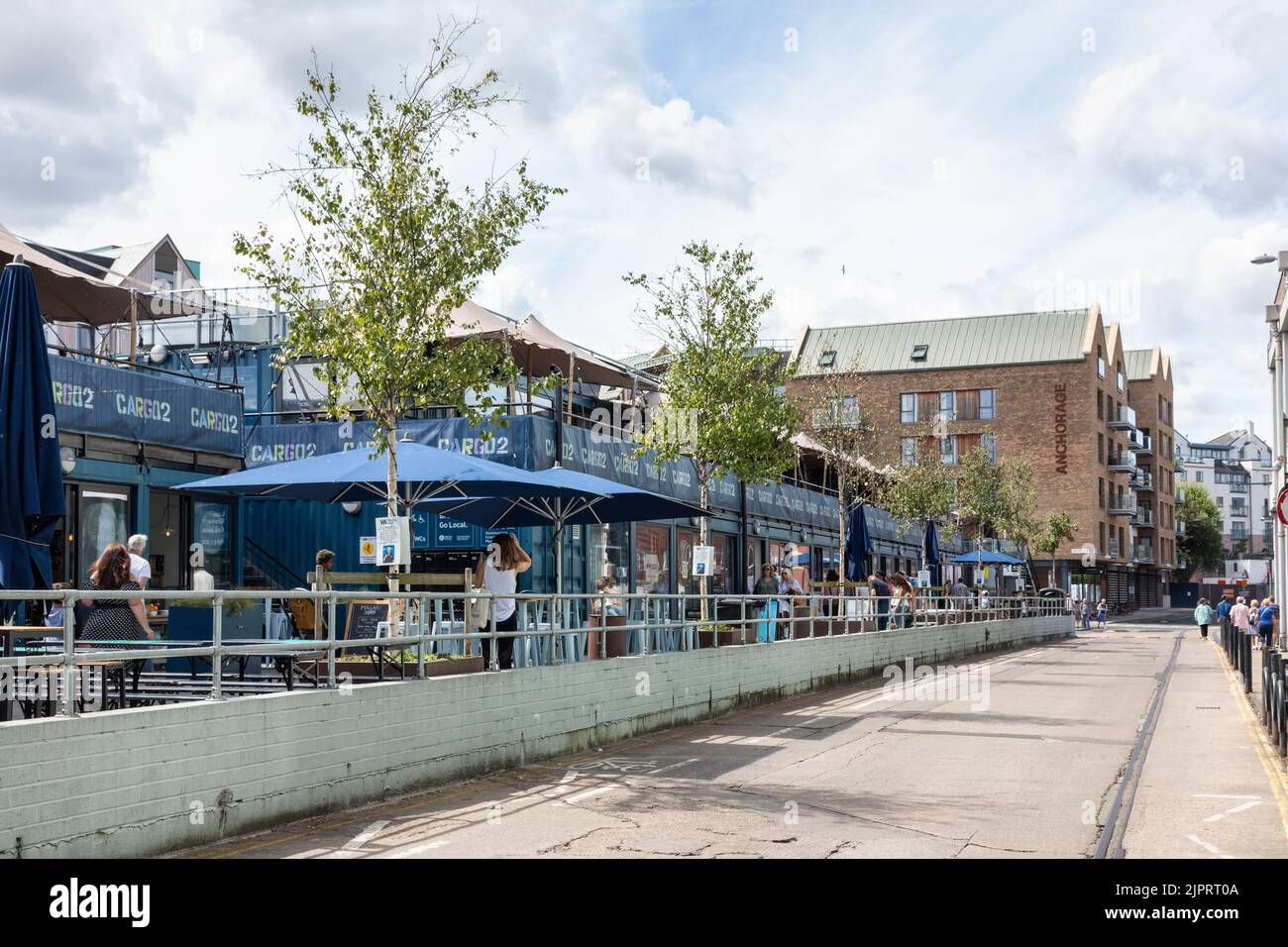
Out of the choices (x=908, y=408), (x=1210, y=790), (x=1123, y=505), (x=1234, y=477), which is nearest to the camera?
(x=1210, y=790)

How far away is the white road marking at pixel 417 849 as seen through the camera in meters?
7.63

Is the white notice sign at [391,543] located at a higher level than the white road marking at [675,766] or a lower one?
higher

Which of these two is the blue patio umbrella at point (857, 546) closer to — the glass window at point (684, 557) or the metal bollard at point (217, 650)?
the glass window at point (684, 557)

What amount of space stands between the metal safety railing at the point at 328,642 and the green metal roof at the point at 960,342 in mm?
62020

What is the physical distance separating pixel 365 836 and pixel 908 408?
74844 millimetres

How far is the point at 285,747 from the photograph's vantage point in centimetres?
874

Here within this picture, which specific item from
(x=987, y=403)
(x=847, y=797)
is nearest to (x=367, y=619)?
(x=847, y=797)

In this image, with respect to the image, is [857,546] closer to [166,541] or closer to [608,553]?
[608,553]

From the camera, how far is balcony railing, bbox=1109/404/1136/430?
85375 millimetres

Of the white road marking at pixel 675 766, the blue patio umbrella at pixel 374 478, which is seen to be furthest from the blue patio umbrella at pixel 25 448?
the white road marking at pixel 675 766

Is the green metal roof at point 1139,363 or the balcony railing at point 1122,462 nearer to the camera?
the balcony railing at point 1122,462

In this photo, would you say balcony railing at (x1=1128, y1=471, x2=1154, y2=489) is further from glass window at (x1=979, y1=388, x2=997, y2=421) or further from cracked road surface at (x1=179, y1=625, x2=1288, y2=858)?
cracked road surface at (x1=179, y1=625, x2=1288, y2=858)
